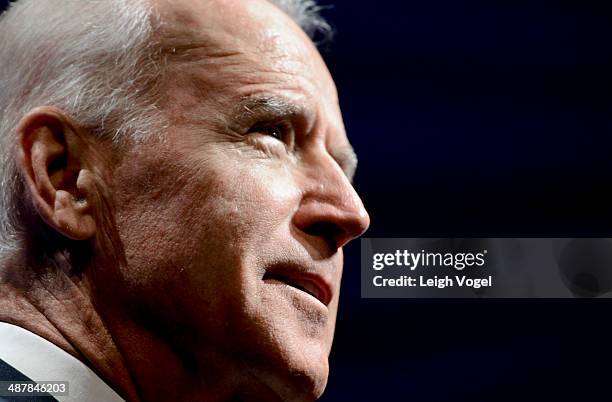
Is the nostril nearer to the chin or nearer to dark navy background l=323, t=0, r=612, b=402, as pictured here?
the chin

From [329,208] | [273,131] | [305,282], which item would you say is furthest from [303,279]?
[273,131]

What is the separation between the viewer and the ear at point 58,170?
1384mm

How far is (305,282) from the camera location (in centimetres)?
142

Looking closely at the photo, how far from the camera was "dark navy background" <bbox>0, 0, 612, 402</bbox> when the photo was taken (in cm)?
195

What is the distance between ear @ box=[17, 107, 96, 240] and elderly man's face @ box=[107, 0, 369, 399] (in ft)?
0.17

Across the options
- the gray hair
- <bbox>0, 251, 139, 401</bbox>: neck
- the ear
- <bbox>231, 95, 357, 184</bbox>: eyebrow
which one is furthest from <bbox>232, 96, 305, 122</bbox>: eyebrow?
<bbox>0, 251, 139, 401</bbox>: neck

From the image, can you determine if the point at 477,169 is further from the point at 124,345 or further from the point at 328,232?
the point at 124,345

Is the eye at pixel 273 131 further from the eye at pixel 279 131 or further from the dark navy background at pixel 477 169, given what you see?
the dark navy background at pixel 477 169

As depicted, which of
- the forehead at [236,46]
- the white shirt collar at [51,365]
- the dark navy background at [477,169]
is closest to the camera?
the white shirt collar at [51,365]

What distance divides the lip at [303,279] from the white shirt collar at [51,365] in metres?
0.28

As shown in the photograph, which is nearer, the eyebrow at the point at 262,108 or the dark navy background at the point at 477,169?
the eyebrow at the point at 262,108

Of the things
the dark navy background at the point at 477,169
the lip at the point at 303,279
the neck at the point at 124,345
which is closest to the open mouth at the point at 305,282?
the lip at the point at 303,279

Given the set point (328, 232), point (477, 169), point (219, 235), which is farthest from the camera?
point (477, 169)

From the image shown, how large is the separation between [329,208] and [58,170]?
396 mm
